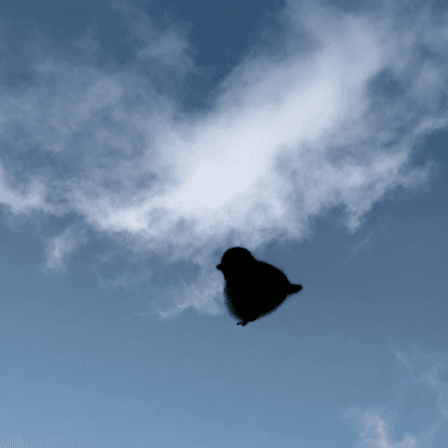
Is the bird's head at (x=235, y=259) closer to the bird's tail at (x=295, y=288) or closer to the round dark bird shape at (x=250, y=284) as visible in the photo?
the round dark bird shape at (x=250, y=284)

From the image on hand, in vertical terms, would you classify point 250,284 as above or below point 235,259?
below

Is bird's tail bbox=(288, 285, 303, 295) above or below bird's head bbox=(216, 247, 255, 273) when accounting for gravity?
below

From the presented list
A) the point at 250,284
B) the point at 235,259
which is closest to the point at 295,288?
the point at 250,284

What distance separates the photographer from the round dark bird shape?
10.9 metres

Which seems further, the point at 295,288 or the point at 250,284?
the point at 295,288

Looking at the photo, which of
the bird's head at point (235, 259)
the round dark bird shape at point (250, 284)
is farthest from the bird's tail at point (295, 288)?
the bird's head at point (235, 259)

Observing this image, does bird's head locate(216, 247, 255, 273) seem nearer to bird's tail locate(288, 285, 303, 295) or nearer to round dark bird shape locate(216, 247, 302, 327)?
round dark bird shape locate(216, 247, 302, 327)

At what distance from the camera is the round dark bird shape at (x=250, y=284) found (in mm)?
10930

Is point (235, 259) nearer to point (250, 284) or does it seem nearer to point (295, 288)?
point (250, 284)

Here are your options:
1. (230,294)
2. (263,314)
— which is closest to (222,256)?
(230,294)

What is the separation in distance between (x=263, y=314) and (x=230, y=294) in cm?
145

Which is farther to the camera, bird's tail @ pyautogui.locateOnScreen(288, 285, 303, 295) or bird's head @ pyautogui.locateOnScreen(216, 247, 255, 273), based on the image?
bird's tail @ pyautogui.locateOnScreen(288, 285, 303, 295)

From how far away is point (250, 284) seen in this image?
35.7ft

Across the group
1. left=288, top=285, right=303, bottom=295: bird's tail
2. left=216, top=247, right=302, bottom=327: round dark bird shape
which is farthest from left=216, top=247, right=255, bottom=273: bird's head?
left=288, top=285, right=303, bottom=295: bird's tail
